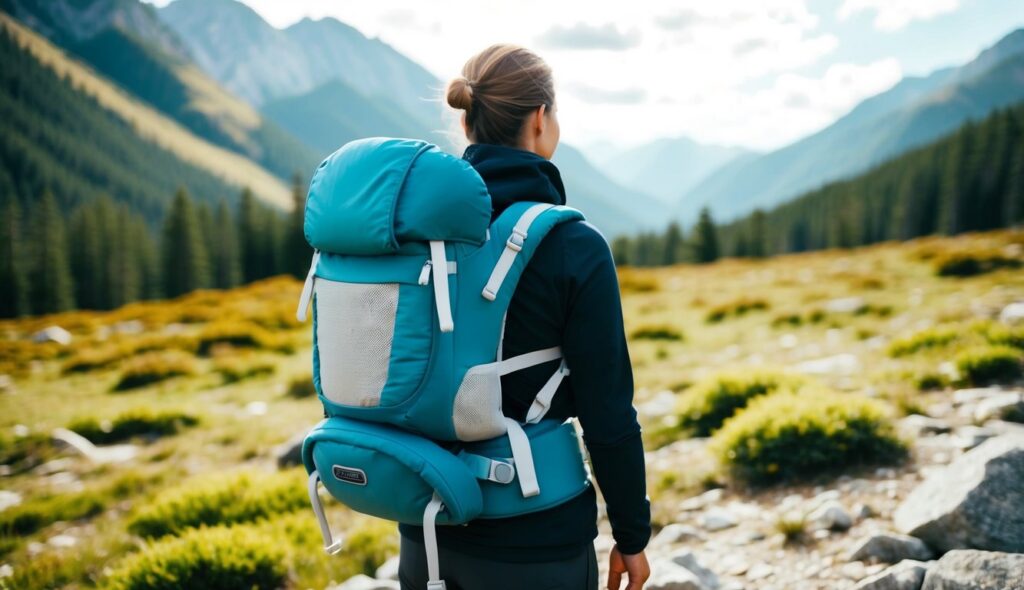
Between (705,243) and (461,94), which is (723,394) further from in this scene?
(705,243)

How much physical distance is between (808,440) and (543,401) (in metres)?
3.82

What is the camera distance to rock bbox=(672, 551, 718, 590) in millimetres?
3603

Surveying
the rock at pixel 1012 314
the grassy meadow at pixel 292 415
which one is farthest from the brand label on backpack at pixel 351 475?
the rock at pixel 1012 314

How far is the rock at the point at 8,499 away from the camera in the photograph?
6.23m

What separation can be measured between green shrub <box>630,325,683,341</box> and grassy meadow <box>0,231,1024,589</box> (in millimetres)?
45

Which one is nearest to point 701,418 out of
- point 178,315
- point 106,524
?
point 106,524

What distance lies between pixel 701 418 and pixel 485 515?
5.15 metres

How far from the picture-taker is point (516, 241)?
69.3 inches

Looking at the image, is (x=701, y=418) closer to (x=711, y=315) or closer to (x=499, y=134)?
(x=499, y=134)

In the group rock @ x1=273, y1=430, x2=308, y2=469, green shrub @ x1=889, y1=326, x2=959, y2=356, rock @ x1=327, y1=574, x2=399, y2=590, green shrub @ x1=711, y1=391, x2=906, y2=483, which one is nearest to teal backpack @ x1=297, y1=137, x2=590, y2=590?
rock @ x1=327, y1=574, x2=399, y2=590

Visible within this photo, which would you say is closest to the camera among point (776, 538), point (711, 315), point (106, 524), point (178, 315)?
point (776, 538)

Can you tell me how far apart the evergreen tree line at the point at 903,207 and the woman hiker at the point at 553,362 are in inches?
2349

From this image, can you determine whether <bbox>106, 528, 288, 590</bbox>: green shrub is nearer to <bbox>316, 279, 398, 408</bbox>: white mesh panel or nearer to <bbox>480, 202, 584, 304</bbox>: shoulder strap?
<bbox>316, 279, 398, 408</bbox>: white mesh panel

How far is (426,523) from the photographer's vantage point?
1.80 meters
